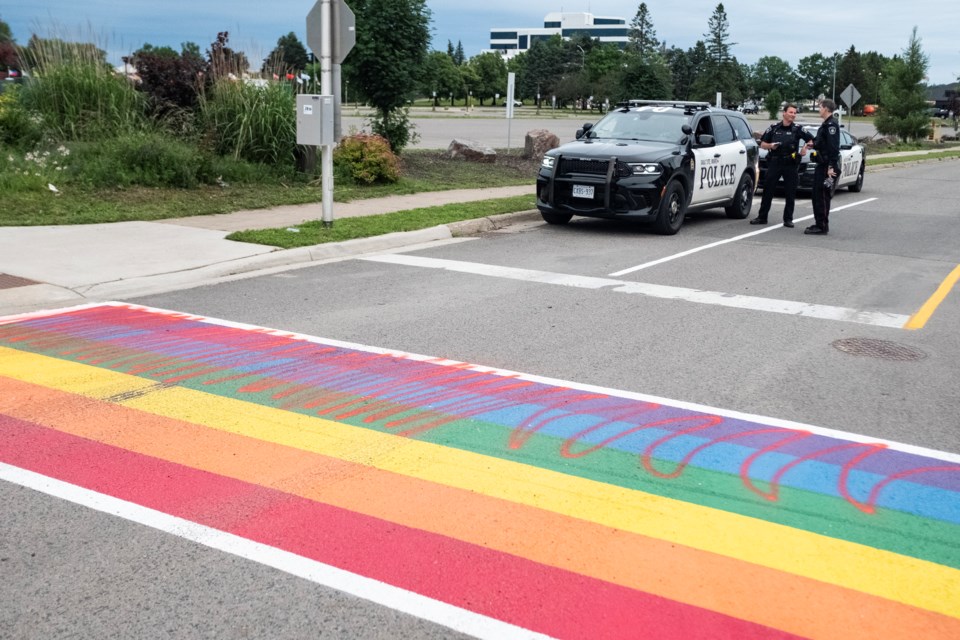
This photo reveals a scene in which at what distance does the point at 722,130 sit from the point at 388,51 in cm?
745

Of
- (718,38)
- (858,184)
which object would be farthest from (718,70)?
(858,184)

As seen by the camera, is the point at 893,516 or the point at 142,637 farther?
the point at 893,516

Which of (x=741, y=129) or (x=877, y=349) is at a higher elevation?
(x=741, y=129)

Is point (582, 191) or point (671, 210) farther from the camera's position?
point (671, 210)

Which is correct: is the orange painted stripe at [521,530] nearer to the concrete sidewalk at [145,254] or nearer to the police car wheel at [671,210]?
the concrete sidewalk at [145,254]

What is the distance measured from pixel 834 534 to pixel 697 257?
8305mm

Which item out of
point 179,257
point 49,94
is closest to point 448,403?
point 179,257

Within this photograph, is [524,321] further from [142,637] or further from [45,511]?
[142,637]

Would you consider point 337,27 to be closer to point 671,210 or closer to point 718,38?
point 671,210

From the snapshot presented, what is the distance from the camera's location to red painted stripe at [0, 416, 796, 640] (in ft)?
11.1

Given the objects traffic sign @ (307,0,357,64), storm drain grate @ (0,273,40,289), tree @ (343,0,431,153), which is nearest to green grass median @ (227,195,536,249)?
traffic sign @ (307,0,357,64)

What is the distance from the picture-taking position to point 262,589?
11.6ft

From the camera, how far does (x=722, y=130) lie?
52.4 feet

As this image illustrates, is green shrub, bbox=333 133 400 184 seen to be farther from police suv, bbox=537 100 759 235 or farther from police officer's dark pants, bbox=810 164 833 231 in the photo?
police officer's dark pants, bbox=810 164 833 231
